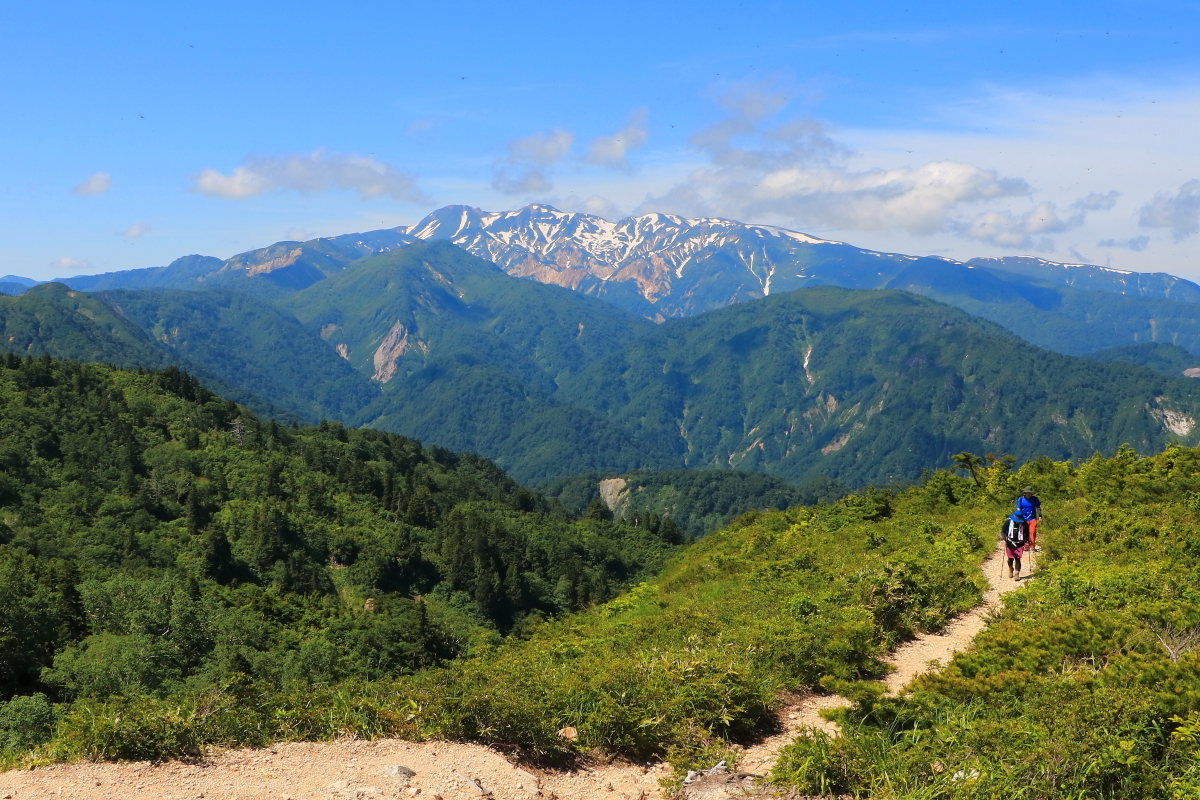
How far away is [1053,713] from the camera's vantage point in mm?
12641

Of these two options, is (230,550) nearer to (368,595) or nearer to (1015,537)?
(368,595)

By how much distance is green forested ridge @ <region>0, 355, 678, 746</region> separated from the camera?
49.5 metres

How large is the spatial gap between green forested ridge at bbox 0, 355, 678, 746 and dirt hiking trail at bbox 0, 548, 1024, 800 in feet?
52.1

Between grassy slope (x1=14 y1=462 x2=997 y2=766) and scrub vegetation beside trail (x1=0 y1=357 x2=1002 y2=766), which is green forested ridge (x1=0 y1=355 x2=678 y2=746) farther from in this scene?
grassy slope (x1=14 y1=462 x2=997 y2=766)

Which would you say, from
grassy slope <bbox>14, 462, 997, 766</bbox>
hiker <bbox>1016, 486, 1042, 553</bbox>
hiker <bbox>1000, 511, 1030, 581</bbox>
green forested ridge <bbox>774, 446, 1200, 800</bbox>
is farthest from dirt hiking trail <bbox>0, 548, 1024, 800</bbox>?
hiker <bbox>1016, 486, 1042, 553</bbox>

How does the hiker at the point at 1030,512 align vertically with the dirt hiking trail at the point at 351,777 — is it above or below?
above

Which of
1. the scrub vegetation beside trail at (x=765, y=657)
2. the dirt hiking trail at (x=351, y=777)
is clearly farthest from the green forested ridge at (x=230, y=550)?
the dirt hiking trail at (x=351, y=777)

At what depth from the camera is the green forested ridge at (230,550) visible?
49.5 meters

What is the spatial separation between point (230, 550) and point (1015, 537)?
88.7 metres

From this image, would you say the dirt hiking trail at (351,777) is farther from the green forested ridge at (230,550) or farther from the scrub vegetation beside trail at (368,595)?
the green forested ridge at (230,550)

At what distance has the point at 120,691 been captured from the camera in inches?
1510

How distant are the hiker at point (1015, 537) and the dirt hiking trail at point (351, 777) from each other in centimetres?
1234

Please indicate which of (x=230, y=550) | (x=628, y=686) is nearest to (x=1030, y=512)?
(x=628, y=686)

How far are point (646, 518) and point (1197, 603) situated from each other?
505 ft
